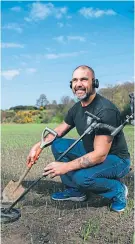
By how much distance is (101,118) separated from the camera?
11.4 ft

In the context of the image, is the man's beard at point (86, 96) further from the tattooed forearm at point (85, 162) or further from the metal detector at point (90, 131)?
the tattooed forearm at point (85, 162)

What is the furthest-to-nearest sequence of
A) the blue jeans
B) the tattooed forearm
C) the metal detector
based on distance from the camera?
the blue jeans → the tattooed forearm → the metal detector

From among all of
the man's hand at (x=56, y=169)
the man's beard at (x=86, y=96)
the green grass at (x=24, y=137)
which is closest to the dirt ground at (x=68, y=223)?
the man's hand at (x=56, y=169)

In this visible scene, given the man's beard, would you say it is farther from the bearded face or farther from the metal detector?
the metal detector

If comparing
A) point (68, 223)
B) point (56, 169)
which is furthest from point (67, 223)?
point (56, 169)

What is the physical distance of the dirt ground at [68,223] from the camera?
303 cm

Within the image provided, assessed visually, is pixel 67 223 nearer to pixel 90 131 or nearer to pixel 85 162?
pixel 85 162

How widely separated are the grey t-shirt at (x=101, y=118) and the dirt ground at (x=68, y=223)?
603 millimetres

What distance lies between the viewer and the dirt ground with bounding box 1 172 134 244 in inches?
119

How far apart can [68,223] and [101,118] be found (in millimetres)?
996

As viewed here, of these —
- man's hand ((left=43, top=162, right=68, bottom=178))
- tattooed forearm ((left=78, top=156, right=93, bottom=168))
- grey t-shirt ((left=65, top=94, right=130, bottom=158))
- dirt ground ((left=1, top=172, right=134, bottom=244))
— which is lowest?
dirt ground ((left=1, top=172, right=134, bottom=244))

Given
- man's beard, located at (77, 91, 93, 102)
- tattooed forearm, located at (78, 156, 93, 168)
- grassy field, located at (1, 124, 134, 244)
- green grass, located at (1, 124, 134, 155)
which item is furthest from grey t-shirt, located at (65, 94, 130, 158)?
green grass, located at (1, 124, 134, 155)

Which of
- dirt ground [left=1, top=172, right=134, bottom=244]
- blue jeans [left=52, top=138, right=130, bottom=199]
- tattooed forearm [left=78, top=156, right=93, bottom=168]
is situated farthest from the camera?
blue jeans [left=52, top=138, right=130, bottom=199]

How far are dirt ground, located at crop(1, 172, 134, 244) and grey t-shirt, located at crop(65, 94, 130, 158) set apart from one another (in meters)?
0.60
